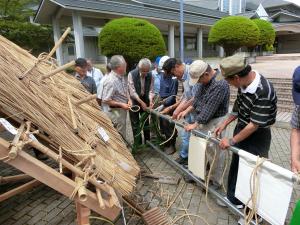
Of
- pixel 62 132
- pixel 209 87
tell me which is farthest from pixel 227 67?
pixel 62 132

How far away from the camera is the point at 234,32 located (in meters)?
17.6

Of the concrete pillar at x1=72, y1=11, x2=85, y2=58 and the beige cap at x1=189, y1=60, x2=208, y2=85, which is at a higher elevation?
the concrete pillar at x1=72, y1=11, x2=85, y2=58

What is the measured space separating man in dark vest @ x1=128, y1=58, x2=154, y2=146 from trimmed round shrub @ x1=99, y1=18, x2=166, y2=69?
709 centimetres

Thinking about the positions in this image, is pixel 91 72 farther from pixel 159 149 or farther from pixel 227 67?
pixel 227 67

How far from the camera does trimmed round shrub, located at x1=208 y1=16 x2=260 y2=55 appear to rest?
17.5 meters

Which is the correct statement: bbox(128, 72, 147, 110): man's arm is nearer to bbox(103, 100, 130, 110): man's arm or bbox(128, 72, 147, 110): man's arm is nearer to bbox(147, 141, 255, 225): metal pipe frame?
bbox(103, 100, 130, 110): man's arm

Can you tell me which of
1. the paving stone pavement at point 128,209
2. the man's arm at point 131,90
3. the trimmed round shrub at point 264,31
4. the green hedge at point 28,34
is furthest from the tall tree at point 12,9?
the trimmed round shrub at point 264,31

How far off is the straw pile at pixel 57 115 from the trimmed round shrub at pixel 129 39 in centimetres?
935

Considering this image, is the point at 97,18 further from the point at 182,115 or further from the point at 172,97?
the point at 182,115

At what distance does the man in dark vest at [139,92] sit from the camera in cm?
494

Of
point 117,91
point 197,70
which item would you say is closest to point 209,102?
point 197,70

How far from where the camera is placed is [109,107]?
4.61 meters

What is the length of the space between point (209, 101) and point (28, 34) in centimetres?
1646

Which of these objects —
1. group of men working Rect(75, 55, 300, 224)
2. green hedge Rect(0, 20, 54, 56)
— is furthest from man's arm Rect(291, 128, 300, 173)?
green hedge Rect(0, 20, 54, 56)
